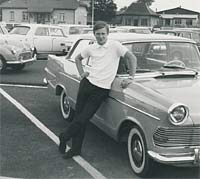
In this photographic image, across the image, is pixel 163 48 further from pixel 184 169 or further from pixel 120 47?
pixel 184 169

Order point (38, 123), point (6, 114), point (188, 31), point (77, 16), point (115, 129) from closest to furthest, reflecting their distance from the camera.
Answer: point (115, 129) < point (38, 123) < point (6, 114) < point (188, 31) < point (77, 16)

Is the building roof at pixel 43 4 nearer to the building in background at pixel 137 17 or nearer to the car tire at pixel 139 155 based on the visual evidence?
the building in background at pixel 137 17

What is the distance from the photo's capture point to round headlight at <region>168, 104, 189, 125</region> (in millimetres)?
4141

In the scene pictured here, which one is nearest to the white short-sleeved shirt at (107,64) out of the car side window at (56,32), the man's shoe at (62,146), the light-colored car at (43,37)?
the man's shoe at (62,146)

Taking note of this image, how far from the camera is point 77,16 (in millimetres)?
78250

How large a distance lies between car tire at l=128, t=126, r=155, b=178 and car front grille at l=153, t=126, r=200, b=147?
29 centimetres

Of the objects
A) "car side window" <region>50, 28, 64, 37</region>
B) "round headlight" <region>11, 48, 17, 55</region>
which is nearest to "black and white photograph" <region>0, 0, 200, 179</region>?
"round headlight" <region>11, 48, 17, 55</region>

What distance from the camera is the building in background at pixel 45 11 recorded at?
3068 inches

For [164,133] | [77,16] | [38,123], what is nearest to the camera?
[164,133]

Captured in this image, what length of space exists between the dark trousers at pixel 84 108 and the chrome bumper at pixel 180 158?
1234mm

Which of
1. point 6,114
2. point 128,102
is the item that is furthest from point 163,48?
point 6,114

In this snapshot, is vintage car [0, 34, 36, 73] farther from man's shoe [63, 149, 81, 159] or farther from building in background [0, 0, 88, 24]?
building in background [0, 0, 88, 24]

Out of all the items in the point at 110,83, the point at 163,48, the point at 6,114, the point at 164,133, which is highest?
the point at 163,48

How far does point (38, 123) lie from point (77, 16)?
72.8 metres
